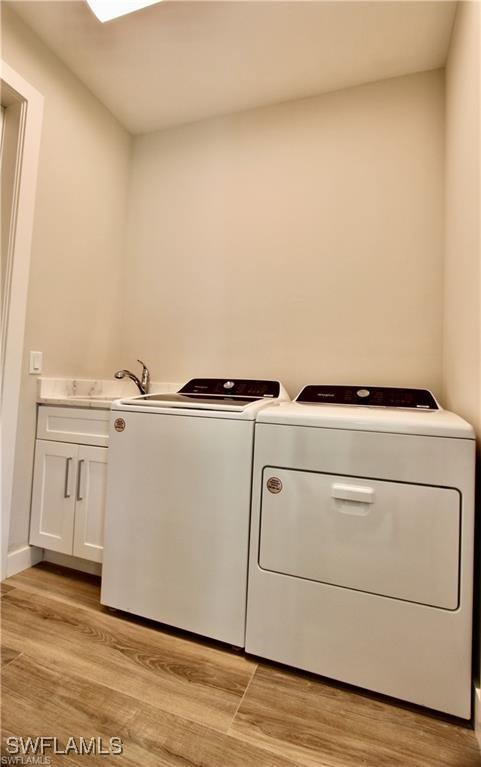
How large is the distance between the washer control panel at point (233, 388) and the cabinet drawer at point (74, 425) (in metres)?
0.47

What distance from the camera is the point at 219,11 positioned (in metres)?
1.48

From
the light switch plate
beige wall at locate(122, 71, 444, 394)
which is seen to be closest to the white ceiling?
beige wall at locate(122, 71, 444, 394)

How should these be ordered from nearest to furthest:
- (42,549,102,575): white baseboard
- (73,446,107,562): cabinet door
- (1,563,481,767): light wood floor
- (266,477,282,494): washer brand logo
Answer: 1. (1,563,481,767): light wood floor
2. (266,477,282,494): washer brand logo
3. (73,446,107,562): cabinet door
4. (42,549,102,575): white baseboard

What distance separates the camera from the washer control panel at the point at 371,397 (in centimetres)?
147

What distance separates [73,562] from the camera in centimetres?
169

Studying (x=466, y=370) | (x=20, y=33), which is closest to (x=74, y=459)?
(x=466, y=370)

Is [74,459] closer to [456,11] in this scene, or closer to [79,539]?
[79,539]

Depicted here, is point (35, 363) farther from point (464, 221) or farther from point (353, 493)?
point (464, 221)

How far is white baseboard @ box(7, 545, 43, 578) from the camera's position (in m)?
1.58

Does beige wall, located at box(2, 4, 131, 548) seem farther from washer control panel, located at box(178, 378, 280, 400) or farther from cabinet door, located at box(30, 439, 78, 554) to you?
washer control panel, located at box(178, 378, 280, 400)

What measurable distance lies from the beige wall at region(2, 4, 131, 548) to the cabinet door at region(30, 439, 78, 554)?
0.16 ft

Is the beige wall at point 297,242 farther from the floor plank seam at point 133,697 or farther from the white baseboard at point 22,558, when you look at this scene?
the floor plank seam at point 133,697

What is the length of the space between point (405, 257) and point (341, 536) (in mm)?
1409

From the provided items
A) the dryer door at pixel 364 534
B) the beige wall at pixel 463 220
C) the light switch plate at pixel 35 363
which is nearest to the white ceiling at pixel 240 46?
the beige wall at pixel 463 220
